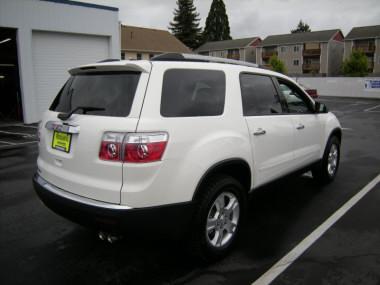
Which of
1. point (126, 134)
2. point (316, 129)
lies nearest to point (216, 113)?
point (126, 134)

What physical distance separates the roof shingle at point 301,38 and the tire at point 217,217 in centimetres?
5372

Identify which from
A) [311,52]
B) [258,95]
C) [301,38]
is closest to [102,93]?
[258,95]

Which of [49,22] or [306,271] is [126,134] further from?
[49,22]

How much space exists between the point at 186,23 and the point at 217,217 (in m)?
63.5

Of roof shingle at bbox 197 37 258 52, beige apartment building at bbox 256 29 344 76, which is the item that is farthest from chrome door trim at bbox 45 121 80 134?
roof shingle at bbox 197 37 258 52

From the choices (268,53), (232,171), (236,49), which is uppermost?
(236,49)

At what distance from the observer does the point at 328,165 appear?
5277 mm

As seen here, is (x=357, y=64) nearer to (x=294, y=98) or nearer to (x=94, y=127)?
(x=294, y=98)

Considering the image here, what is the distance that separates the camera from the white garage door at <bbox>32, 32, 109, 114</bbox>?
1304 cm

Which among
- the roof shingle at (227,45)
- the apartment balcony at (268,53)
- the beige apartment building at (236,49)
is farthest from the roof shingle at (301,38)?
the roof shingle at (227,45)

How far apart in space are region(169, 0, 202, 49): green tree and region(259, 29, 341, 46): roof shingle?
45.3 feet

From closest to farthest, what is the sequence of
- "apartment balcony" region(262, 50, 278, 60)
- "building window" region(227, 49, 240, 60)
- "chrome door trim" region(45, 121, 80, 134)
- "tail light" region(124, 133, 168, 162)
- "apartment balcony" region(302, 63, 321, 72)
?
"tail light" region(124, 133, 168, 162) → "chrome door trim" region(45, 121, 80, 134) → "apartment balcony" region(302, 63, 321, 72) → "apartment balcony" region(262, 50, 278, 60) → "building window" region(227, 49, 240, 60)

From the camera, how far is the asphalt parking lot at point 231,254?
2863mm

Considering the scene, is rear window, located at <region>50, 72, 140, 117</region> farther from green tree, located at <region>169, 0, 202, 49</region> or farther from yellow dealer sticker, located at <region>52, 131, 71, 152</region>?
green tree, located at <region>169, 0, 202, 49</region>
